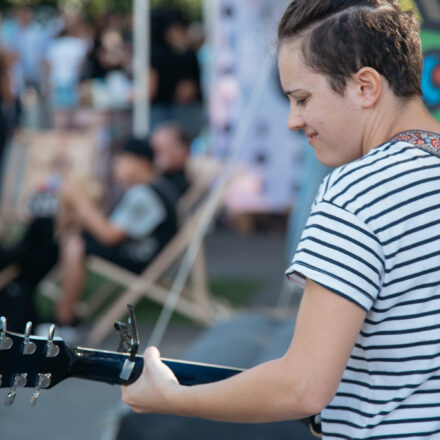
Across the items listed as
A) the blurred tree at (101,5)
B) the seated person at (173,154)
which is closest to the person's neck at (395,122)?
the seated person at (173,154)

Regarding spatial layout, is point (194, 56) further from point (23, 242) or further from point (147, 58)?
point (23, 242)

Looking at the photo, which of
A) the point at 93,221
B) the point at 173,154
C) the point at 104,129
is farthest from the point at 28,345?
the point at 104,129

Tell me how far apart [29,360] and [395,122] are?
0.66 meters

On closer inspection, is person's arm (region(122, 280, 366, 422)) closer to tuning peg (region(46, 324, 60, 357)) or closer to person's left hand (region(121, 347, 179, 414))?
person's left hand (region(121, 347, 179, 414))

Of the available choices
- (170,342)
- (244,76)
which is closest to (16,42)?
(244,76)

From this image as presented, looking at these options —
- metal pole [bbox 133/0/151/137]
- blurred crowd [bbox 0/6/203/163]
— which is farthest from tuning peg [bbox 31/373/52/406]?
metal pole [bbox 133/0/151/137]

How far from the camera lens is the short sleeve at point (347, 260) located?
953 millimetres

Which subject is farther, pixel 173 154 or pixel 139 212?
pixel 173 154

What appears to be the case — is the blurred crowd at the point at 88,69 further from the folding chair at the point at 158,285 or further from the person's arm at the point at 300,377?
the person's arm at the point at 300,377

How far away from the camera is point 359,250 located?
955 millimetres

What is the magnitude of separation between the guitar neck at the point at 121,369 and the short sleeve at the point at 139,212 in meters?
3.36

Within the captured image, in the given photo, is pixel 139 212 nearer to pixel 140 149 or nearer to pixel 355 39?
pixel 140 149

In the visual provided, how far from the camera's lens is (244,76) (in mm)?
4977

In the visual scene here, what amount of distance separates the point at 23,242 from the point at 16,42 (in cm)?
606
